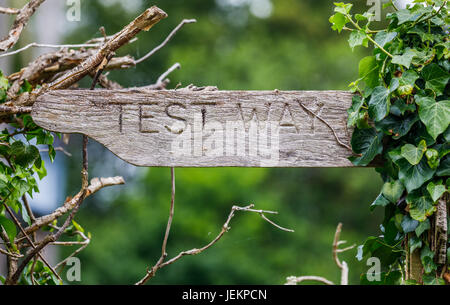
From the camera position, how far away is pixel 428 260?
3.55ft

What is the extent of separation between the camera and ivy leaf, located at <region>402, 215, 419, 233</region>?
43.3 inches

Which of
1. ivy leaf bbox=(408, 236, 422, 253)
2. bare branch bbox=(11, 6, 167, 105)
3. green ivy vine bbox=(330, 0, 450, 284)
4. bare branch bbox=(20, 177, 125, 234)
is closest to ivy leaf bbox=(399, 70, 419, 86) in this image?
green ivy vine bbox=(330, 0, 450, 284)

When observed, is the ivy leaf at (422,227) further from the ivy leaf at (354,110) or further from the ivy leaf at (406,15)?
the ivy leaf at (406,15)

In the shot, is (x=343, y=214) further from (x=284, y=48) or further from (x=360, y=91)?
(x=360, y=91)

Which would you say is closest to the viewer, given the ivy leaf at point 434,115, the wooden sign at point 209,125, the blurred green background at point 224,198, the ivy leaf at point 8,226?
the ivy leaf at point 434,115

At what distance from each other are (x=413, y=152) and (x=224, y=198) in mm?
4255

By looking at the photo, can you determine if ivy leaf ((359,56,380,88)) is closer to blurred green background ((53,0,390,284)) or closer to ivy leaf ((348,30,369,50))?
ivy leaf ((348,30,369,50))

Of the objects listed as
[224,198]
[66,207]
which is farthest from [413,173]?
[224,198]

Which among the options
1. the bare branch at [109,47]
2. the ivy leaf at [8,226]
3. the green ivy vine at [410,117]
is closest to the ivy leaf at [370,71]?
the green ivy vine at [410,117]

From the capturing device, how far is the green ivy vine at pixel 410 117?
1.06m

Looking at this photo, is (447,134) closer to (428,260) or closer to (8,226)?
(428,260)

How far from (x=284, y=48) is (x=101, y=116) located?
508cm

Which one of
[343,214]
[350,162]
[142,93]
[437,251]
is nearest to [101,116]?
[142,93]
